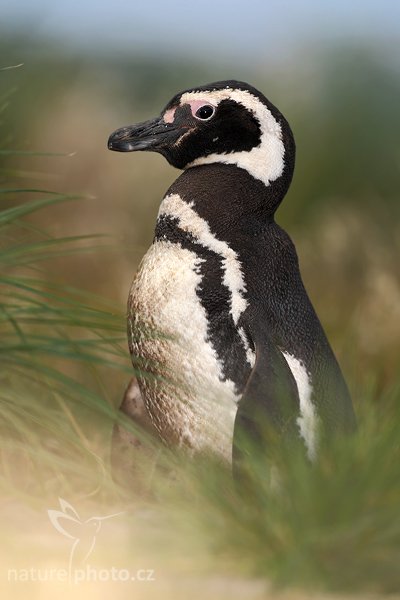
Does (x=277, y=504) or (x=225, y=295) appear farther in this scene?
(x=225, y=295)

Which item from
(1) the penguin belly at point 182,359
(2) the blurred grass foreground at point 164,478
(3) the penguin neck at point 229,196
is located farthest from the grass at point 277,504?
(3) the penguin neck at point 229,196

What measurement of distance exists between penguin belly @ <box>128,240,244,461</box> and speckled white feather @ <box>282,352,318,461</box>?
0.14m

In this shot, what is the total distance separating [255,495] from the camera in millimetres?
1697

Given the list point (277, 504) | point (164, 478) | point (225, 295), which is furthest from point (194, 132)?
point (277, 504)

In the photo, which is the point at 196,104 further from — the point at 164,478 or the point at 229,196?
the point at 164,478

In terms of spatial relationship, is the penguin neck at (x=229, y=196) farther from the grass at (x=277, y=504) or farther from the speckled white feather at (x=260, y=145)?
the grass at (x=277, y=504)

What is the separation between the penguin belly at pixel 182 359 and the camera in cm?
198

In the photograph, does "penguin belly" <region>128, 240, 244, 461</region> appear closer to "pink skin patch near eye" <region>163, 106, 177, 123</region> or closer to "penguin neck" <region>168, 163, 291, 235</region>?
"penguin neck" <region>168, 163, 291, 235</region>

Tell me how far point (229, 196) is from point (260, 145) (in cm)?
13

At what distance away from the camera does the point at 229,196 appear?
211cm

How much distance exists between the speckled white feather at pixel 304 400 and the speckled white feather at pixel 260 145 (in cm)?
42

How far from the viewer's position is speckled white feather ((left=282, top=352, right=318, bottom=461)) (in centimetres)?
197

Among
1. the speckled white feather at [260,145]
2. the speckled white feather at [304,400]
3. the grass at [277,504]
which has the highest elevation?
the speckled white feather at [260,145]

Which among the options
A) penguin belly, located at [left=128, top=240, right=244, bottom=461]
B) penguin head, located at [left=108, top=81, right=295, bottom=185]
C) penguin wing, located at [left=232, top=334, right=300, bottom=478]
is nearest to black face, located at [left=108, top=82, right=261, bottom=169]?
penguin head, located at [left=108, top=81, right=295, bottom=185]
